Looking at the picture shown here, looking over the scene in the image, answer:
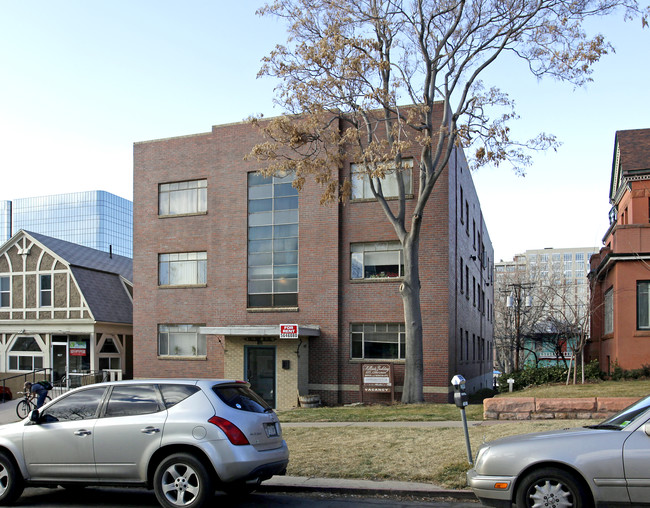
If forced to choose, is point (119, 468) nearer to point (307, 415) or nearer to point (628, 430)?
point (628, 430)

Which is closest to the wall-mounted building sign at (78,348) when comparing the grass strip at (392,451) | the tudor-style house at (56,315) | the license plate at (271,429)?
the tudor-style house at (56,315)

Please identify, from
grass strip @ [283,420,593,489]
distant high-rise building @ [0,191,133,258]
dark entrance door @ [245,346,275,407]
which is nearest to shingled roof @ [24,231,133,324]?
dark entrance door @ [245,346,275,407]

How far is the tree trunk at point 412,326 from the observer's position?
65.0 ft

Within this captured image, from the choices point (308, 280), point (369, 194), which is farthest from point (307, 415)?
point (369, 194)

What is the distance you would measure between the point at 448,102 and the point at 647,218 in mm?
9619

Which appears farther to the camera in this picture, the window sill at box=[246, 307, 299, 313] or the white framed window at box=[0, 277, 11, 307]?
the white framed window at box=[0, 277, 11, 307]

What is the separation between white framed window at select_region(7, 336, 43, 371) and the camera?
31891mm

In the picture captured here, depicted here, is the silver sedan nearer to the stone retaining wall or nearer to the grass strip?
the grass strip

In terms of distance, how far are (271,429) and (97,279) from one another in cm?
2706

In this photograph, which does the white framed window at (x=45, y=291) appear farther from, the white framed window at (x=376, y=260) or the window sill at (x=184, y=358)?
the white framed window at (x=376, y=260)

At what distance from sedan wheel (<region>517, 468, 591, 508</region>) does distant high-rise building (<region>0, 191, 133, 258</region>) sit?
12046 cm

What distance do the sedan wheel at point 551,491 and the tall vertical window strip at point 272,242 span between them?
1760 cm

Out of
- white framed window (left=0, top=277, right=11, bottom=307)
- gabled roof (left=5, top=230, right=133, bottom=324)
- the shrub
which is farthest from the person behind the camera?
white framed window (left=0, top=277, right=11, bottom=307)

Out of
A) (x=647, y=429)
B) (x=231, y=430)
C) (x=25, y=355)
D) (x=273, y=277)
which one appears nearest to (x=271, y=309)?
(x=273, y=277)
